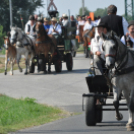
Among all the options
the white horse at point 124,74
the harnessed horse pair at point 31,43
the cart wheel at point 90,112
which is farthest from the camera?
the harnessed horse pair at point 31,43

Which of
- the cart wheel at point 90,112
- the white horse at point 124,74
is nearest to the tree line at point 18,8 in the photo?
the cart wheel at point 90,112

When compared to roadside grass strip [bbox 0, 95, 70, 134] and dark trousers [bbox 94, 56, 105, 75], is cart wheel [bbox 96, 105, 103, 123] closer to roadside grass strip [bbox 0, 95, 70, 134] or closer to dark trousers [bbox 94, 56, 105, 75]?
dark trousers [bbox 94, 56, 105, 75]

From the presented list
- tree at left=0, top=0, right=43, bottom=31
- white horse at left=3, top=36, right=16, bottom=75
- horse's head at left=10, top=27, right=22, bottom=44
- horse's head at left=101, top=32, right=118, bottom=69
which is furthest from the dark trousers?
tree at left=0, top=0, right=43, bottom=31

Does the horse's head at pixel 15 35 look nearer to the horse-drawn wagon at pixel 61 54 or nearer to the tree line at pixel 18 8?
the horse-drawn wagon at pixel 61 54

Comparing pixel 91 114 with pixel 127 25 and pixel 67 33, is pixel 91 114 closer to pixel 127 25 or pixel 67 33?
pixel 127 25

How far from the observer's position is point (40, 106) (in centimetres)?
1333

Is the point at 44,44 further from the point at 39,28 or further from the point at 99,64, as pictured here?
the point at 99,64

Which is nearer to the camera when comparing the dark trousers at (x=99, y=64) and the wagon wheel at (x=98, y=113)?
the wagon wheel at (x=98, y=113)

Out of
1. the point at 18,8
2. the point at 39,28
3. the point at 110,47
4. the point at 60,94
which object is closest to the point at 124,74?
the point at 110,47

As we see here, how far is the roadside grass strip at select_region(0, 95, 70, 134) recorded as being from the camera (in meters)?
11.0

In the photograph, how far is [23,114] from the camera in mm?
12234

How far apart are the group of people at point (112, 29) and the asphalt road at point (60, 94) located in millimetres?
1191

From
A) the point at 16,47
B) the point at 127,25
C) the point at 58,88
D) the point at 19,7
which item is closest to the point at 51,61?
the point at 16,47

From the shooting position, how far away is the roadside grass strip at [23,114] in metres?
11.0
